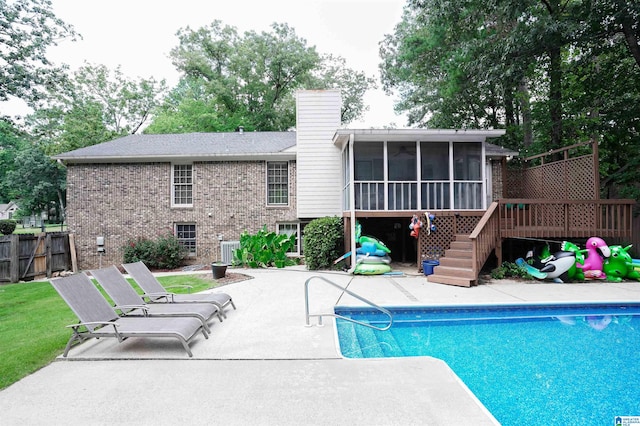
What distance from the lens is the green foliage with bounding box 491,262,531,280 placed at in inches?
371

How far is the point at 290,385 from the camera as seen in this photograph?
3332 mm

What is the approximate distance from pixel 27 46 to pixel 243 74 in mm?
18673

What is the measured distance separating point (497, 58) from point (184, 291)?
44.7 ft

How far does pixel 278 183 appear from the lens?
46.9ft

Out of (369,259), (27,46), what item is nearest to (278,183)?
(369,259)

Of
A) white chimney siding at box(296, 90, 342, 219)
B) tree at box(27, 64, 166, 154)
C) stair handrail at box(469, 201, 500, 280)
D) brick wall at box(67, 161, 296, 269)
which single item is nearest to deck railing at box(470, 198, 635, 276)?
stair handrail at box(469, 201, 500, 280)

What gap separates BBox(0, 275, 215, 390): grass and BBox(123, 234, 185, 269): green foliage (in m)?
3.62

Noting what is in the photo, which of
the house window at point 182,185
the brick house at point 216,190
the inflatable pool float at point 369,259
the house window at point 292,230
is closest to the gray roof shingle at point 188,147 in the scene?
the brick house at point 216,190

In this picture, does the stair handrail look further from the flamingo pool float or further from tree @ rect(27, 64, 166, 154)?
tree @ rect(27, 64, 166, 154)

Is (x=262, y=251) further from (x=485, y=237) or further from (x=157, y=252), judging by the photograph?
(x=485, y=237)

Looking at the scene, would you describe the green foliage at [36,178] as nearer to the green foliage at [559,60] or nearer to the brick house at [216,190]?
the brick house at [216,190]

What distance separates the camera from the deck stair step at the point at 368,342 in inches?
181

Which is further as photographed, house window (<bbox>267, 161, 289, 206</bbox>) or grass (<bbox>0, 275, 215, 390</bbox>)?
house window (<bbox>267, 161, 289, 206</bbox>)

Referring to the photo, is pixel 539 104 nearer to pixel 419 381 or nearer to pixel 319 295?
pixel 319 295
